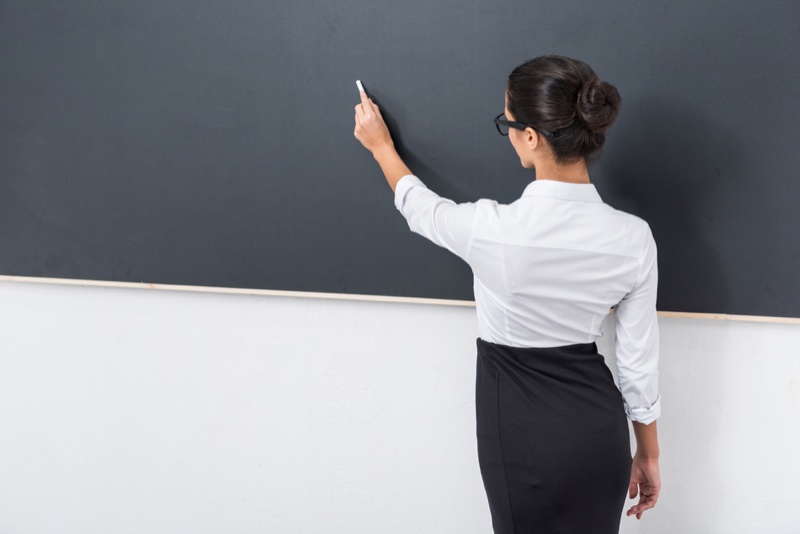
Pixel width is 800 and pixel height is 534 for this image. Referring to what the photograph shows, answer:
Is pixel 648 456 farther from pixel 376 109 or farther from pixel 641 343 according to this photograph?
pixel 376 109

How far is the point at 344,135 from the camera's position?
1367 mm

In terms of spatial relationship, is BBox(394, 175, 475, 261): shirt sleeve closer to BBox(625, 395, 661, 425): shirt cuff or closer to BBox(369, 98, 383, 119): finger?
BBox(369, 98, 383, 119): finger

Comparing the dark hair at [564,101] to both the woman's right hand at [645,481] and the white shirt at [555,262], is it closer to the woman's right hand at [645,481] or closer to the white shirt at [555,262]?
the white shirt at [555,262]

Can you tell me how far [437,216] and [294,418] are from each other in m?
0.75

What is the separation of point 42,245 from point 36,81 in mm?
395

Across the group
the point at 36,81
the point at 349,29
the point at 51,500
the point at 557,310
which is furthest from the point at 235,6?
the point at 51,500

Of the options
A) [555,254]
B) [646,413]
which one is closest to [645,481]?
[646,413]

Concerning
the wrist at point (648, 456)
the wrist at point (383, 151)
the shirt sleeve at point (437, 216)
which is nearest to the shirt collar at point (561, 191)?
the shirt sleeve at point (437, 216)

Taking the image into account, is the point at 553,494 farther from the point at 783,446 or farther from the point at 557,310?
the point at 783,446

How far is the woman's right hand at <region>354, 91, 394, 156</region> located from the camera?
1.31 meters

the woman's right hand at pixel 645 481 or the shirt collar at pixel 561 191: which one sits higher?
the shirt collar at pixel 561 191

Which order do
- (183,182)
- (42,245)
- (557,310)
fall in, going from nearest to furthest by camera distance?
(557,310)
(183,182)
(42,245)

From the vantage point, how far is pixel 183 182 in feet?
4.82

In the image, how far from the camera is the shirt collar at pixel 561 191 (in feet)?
3.39
